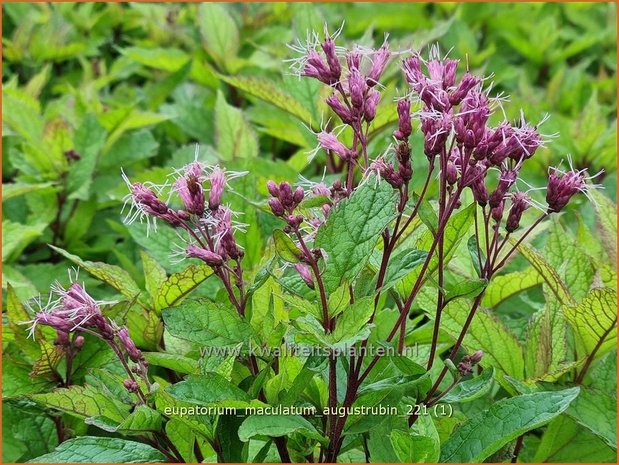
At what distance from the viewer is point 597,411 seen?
1733 millimetres

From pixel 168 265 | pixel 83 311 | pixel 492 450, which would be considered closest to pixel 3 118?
pixel 168 265

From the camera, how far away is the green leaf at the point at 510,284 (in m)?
1.96

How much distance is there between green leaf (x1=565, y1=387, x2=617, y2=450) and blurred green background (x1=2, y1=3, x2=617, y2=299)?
743 mm

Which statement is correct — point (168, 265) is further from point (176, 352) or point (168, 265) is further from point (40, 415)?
point (40, 415)

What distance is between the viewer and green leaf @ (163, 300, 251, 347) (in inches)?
Answer: 58.2

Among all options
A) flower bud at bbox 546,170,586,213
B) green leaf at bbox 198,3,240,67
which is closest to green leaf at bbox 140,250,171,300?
flower bud at bbox 546,170,586,213

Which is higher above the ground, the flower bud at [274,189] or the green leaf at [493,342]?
the flower bud at [274,189]

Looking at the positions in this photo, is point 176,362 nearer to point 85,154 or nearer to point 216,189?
point 216,189

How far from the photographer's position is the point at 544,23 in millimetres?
3676

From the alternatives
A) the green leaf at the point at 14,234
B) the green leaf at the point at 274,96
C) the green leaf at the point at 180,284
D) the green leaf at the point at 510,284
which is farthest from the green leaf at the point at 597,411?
the green leaf at the point at 14,234

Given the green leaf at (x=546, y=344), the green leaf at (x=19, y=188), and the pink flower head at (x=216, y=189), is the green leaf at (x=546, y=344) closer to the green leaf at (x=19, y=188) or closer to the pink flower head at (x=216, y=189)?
the pink flower head at (x=216, y=189)

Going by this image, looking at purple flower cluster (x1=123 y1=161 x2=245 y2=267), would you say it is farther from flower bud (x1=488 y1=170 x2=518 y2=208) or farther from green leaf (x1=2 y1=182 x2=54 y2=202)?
green leaf (x1=2 y1=182 x2=54 y2=202)

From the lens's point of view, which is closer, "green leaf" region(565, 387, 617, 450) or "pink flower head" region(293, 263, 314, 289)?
"pink flower head" region(293, 263, 314, 289)

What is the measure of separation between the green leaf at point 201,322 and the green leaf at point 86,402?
0.21 meters
